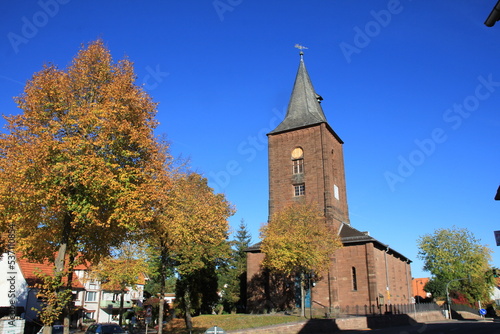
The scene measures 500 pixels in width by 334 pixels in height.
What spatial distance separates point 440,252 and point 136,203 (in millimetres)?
58339

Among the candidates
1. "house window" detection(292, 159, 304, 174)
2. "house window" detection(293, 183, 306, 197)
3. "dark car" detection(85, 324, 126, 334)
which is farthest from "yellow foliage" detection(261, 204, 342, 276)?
"dark car" detection(85, 324, 126, 334)

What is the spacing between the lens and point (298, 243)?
99.5ft

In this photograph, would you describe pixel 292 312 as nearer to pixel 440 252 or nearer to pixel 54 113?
pixel 54 113

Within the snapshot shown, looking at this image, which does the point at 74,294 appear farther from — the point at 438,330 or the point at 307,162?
the point at 307,162

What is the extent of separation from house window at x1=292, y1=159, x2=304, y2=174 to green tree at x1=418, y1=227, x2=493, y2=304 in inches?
1208

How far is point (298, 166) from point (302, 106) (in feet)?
25.8

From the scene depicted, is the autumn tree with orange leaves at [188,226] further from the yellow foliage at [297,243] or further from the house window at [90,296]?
the house window at [90,296]

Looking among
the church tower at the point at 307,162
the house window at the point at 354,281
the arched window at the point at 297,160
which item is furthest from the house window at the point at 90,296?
the house window at the point at 354,281

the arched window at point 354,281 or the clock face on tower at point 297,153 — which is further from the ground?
the clock face on tower at point 297,153

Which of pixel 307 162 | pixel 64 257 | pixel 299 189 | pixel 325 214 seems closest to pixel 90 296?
pixel 299 189

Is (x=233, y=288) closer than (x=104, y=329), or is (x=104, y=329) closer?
(x=104, y=329)

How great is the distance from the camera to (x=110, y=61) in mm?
13914

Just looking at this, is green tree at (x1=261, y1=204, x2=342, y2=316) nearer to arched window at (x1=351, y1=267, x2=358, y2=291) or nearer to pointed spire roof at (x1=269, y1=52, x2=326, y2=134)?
arched window at (x1=351, y1=267, x2=358, y2=291)

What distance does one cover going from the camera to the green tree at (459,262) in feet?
184
